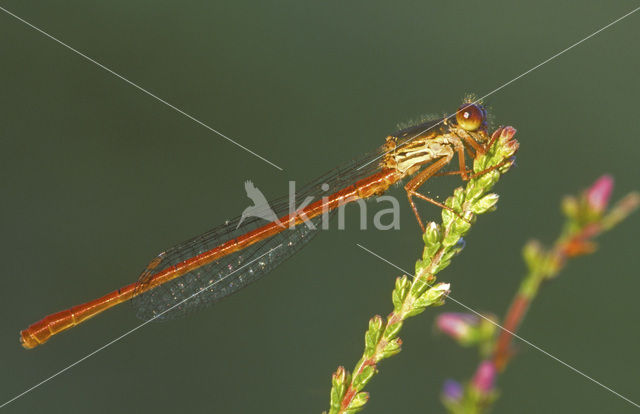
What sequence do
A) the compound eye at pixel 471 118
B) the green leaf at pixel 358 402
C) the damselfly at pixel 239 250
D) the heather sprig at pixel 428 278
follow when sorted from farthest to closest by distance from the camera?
the damselfly at pixel 239 250, the compound eye at pixel 471 118, the heather sprig at pixel 428 278, the green leaf at pixel 358 402

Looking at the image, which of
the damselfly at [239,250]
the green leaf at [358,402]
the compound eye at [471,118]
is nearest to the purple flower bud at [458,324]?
the green leaf at [358,402]

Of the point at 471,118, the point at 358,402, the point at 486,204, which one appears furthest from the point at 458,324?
the point at 471,118

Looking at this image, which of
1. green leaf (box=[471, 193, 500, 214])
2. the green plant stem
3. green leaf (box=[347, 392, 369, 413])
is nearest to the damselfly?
green leaf (box=[471, 193, 500, 214])

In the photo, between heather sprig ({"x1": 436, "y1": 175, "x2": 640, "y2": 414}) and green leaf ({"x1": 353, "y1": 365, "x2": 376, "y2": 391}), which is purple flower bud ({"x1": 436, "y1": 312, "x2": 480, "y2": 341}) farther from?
green leaf ({"x1": 353, "y1": 365, "x2": 376, "y2": 391})

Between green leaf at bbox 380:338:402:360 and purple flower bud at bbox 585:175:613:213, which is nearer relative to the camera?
purple flower bud at bbox 585:175:613:213

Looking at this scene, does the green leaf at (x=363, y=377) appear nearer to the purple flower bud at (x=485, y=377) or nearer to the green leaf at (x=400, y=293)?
the green leaf at (x=400, y=293)

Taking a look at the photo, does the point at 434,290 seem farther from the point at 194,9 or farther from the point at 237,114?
the point at 194,9
